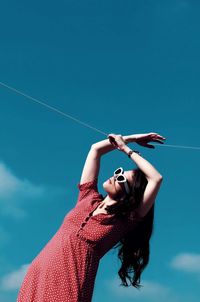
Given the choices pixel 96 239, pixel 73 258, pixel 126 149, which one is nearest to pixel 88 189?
pixel 126 149

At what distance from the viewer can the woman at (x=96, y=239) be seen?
4379 mm

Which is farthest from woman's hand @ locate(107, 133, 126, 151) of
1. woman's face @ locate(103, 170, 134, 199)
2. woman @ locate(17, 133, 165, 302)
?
woman's face @ locate(103, 170, 134, 199)

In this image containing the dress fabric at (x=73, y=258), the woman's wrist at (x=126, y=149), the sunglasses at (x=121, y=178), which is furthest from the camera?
the woman's wrist at (x=126, y=149)

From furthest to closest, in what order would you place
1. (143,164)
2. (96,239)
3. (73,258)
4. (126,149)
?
(126,149) < (143,164) < (96,239) < (73,258)

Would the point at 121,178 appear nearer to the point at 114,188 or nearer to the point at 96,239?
the point at 114,188

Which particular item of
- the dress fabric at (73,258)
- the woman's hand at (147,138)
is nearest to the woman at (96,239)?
the dress fabric at (73,258)

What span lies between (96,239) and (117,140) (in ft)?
2.65

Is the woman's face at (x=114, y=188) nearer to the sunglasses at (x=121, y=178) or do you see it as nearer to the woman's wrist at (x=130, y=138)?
the sunglasses at (x=121, y=178)

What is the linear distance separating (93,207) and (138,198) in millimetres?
320

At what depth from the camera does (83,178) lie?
5047 millimetres

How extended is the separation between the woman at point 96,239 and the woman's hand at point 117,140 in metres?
0.03

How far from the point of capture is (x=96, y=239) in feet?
14.9

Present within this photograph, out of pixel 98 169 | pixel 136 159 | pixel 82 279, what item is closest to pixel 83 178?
pixel 98 169

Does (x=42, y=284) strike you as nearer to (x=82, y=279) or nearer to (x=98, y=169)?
(x=82, y=279)
